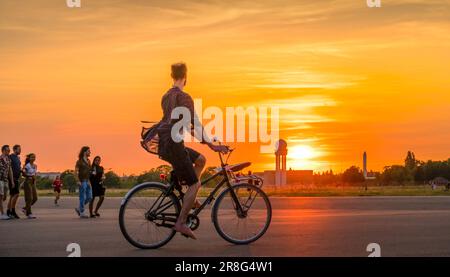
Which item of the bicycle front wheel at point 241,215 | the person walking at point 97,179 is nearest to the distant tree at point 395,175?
the person walking at point 97,179

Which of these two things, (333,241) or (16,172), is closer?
(333,241)

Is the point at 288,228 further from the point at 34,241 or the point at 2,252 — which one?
the point at 2,252

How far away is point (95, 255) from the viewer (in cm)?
1066

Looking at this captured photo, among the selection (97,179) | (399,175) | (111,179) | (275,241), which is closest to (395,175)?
(399,175)

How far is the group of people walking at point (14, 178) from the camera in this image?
21.0m

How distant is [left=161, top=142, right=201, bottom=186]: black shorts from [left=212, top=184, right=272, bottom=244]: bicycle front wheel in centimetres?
70

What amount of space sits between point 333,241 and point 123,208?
340 cm

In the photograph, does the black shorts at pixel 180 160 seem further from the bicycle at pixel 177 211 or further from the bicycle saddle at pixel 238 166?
the bicycle saddle at pixel 238 166

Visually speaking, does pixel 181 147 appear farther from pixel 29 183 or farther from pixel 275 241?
pixel 29 183

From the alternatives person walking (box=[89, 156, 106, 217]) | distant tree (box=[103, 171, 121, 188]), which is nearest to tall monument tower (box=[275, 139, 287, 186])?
distant tree (box=[103, 171, 121, 188])

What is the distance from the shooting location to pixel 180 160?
444 inches

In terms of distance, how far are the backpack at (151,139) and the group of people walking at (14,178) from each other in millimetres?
10266
